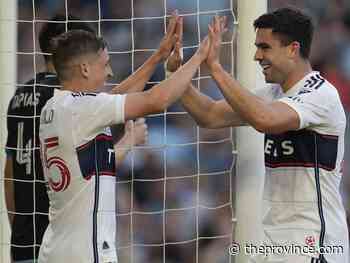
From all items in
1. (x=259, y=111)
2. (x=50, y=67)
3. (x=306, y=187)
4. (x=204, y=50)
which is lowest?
(x=306, y=187)

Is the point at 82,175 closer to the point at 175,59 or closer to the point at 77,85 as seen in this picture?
the point at 77,85

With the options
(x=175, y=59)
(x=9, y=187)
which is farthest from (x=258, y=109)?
(x=9, y=187)

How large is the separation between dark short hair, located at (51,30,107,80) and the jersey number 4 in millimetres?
576

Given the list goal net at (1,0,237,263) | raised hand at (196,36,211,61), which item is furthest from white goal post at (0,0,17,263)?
raised hand at (196,36,211,61)

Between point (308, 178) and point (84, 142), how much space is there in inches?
33.2

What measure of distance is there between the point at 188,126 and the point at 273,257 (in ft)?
4.15

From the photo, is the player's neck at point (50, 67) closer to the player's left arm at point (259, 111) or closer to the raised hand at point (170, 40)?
the raised hand at point (170, 40)

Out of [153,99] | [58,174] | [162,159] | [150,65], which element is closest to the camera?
[153,99]

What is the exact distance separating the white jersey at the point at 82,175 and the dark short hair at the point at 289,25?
0.70 metres

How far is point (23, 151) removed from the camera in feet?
14.3

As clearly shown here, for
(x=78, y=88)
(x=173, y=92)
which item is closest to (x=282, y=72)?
(x=173, y=92)

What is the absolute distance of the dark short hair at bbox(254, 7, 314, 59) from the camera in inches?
159

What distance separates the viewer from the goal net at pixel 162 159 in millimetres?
4871

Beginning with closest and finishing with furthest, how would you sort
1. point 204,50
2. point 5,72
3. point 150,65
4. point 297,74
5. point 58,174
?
point 58,174 < point 204,50 < point 297,74 < point 150,65 < point 5,72
